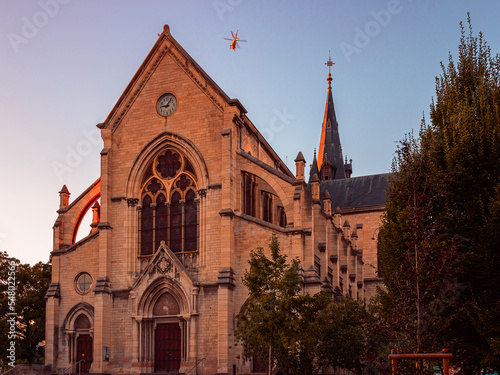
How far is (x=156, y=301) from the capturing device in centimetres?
2838

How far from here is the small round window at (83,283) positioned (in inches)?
1182

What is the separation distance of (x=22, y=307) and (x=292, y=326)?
2077 cm

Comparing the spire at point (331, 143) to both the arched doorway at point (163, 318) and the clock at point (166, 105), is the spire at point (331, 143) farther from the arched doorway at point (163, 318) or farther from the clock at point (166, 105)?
the arched doorway at point (163, 318)

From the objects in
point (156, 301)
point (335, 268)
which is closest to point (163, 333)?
point (156, 301)

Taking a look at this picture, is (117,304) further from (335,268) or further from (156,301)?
(335,268)

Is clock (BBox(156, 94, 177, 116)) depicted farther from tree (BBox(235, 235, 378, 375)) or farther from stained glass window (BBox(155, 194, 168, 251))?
tree (BBox(235, 235, 378, 375))

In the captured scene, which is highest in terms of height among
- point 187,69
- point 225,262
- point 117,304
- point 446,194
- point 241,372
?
point 187,69

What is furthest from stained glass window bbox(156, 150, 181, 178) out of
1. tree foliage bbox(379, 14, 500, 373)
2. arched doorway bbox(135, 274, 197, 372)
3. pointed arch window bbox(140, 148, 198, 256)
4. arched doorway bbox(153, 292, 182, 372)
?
tree foliage bbox(379, 14, 500, 373)

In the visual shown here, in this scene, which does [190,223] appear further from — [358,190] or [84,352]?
[358,190]

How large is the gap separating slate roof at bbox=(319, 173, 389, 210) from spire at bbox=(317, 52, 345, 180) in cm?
644

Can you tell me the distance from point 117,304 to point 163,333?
2.78 meters

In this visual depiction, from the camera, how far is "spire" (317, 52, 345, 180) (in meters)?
61.6

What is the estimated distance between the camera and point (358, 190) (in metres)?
52.1

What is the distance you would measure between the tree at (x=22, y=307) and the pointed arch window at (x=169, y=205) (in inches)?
370
